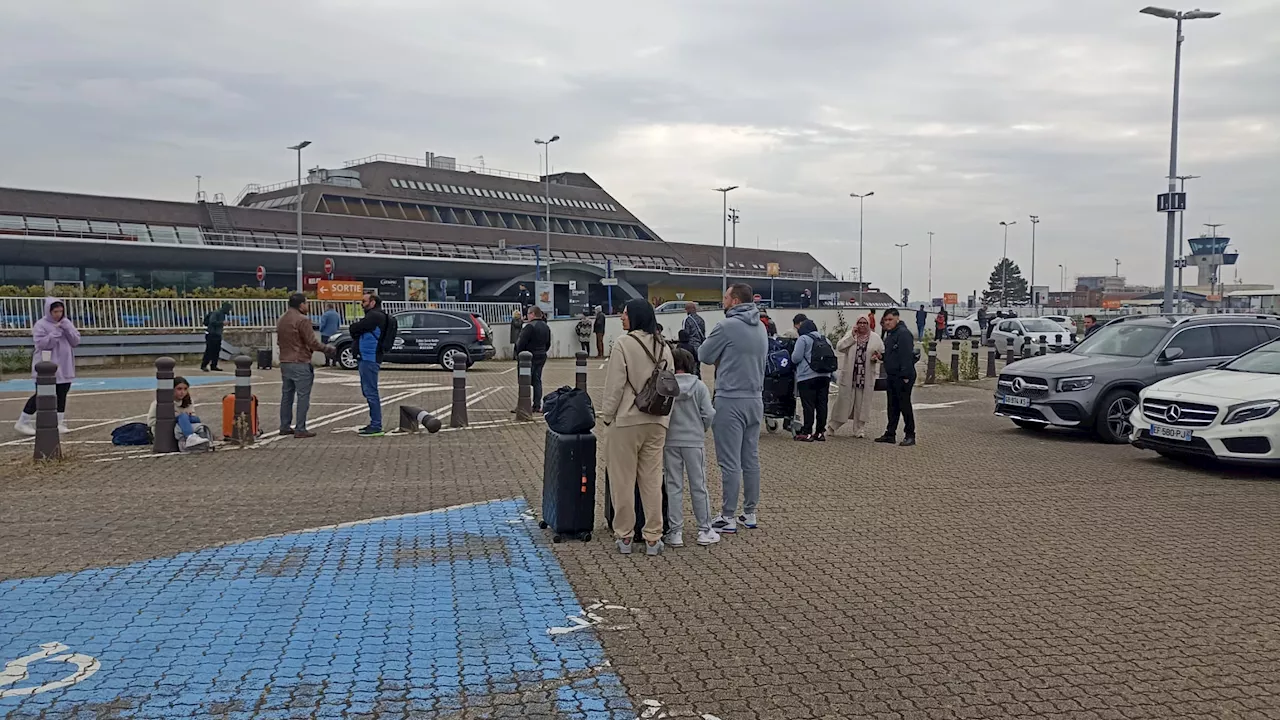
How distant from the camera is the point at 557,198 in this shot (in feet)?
275

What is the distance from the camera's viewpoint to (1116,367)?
513 inches

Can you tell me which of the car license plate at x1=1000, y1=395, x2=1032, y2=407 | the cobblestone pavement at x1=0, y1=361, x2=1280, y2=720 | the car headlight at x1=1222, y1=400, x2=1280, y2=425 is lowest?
the cobblestone pavement at x1=0, y1=361, x2=1280, y2=720

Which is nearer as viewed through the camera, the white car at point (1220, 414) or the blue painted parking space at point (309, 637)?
the blue painted parking space at point (309, 637)

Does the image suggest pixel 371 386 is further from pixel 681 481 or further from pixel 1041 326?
pixel 1041 326

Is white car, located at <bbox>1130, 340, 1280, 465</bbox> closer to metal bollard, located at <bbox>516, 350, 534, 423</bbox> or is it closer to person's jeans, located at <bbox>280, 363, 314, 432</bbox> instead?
metal bollard, located at <bbox>516, 350, 534, 423</bbox>

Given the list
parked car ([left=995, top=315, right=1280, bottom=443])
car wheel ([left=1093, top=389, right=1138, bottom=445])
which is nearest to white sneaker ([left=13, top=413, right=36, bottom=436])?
parked car ([left=995, top=315, right=1280, bottom=443])

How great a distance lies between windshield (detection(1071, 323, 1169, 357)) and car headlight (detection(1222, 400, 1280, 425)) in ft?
11.0

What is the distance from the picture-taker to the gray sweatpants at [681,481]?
22.7ft

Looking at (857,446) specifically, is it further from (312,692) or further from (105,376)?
(105,376)

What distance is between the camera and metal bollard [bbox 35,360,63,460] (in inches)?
419

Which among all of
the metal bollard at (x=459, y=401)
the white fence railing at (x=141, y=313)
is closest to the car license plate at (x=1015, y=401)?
the metal bollard at (x=459, y=401)

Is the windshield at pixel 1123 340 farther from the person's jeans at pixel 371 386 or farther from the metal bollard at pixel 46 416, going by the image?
the metal bollard at pixel 46 416

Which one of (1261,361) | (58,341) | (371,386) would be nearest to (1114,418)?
(1261,361)

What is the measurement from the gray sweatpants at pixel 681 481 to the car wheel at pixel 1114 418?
7.83 metres
